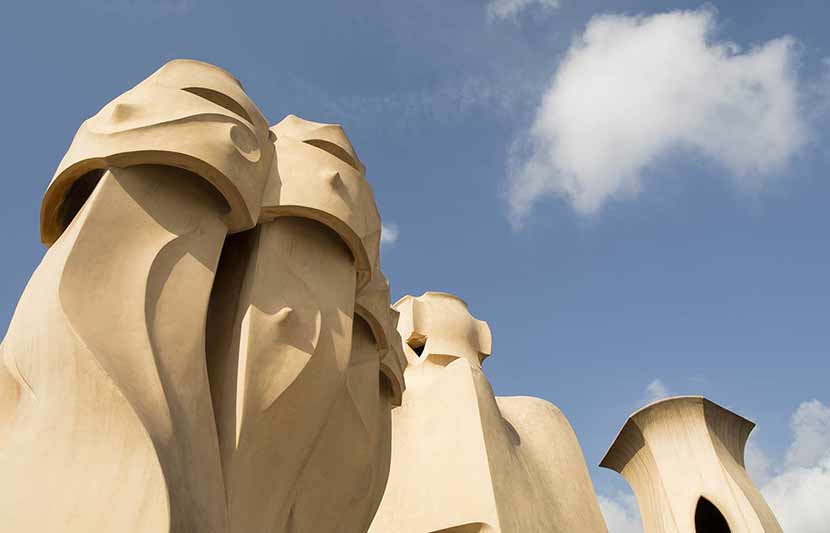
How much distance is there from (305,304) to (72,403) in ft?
5.83

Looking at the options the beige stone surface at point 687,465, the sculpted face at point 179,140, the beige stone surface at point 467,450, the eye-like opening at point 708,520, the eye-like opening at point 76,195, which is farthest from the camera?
the eye-like opening at point 708,520

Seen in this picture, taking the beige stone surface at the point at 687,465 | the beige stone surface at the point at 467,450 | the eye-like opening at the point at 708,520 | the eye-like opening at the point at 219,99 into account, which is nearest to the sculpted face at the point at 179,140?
the eye-like opening at the point at 219,99

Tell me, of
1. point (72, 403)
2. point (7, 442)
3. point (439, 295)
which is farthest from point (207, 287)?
point (439, 295)

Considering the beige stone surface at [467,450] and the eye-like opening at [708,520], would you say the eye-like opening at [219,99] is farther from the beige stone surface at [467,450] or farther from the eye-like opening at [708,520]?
the eye-like opening at [708,520]

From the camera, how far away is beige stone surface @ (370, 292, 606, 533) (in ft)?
34.4

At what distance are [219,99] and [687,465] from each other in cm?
778

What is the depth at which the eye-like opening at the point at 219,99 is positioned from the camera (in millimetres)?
5781

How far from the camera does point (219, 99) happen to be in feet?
19.1

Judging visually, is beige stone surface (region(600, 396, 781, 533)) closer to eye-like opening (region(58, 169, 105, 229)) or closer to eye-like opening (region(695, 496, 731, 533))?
eye-like opening (region(695, 496, 731, 533))

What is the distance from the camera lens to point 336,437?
6117 millimetres

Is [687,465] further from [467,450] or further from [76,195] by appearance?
[76,195]

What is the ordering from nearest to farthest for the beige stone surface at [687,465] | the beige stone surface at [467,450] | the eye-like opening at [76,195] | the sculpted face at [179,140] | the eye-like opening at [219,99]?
the sculpted face at [179,140], the eye-like opening at [76,195], the eye-like opening at [219,99], the beige stone surface at [687,465], the beige stone surface at [467,450]

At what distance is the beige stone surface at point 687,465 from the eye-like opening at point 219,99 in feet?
23.4

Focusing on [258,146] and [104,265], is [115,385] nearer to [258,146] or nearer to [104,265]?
[104,265]
